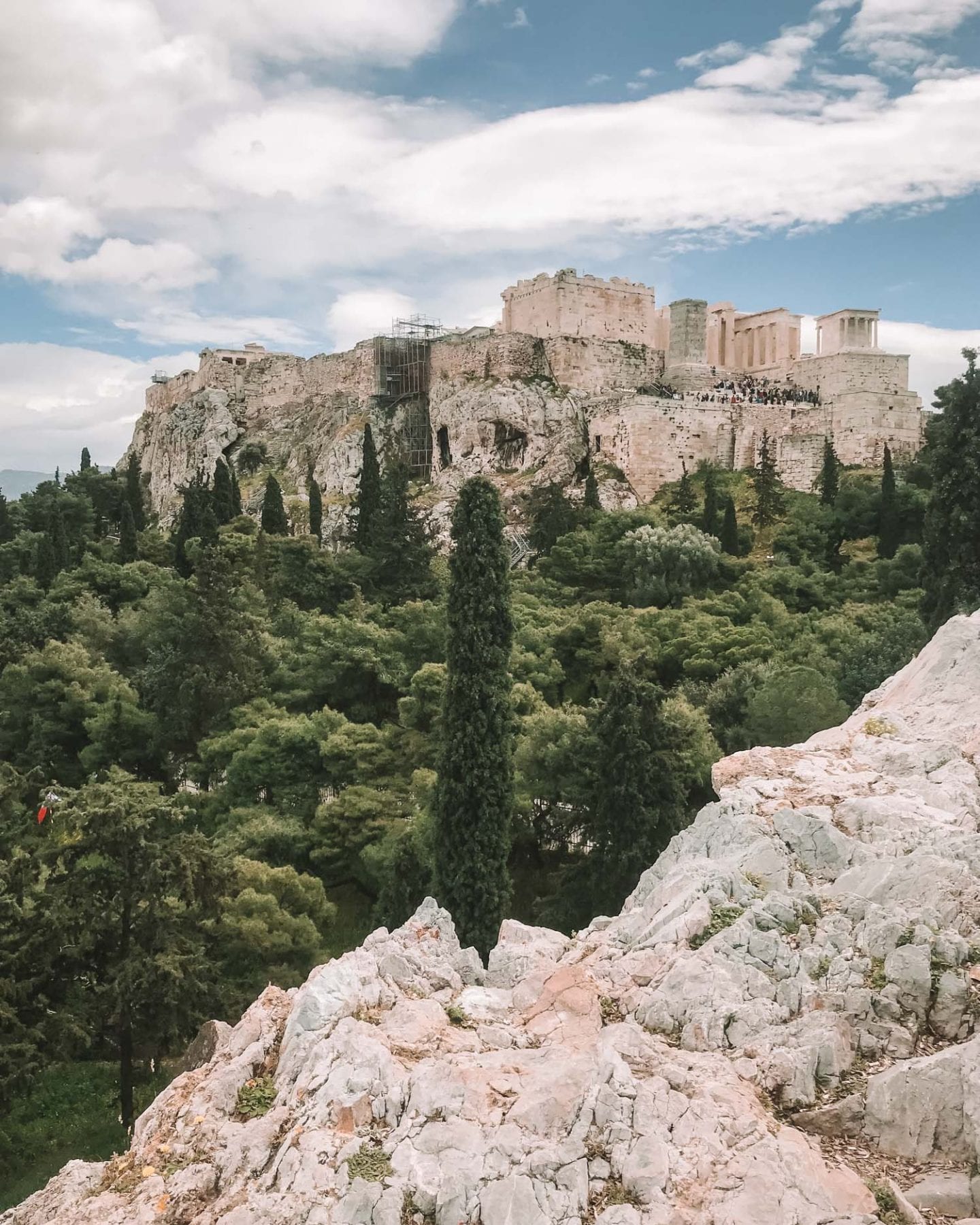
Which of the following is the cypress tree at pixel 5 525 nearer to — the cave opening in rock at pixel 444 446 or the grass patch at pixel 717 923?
the cave opening in rock at pixel 444 446

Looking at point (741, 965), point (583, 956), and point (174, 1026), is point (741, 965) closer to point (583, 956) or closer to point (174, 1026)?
point (583, 956)

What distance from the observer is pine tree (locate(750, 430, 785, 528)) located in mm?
37156

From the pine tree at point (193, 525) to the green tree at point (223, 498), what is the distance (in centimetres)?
158

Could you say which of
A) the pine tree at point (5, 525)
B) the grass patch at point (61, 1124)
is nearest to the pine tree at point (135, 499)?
the pine tree at point (5, 525)

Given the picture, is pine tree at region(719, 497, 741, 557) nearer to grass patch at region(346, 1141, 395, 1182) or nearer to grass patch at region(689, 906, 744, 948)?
grass patch at region(689, 906, 744, 948)

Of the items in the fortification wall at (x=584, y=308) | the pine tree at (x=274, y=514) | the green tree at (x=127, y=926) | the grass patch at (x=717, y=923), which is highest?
the fortification wall at (x=584, y=308)

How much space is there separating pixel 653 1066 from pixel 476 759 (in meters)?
11.6

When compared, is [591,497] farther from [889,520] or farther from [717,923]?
[717,923]

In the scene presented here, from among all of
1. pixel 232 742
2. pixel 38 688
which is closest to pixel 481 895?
pixel 232 742

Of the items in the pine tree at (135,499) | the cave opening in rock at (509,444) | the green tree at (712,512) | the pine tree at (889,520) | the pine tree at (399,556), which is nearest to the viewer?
the pine tree at (399,556)

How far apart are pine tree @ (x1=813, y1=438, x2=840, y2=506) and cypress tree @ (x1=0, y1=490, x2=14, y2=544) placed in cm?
3189

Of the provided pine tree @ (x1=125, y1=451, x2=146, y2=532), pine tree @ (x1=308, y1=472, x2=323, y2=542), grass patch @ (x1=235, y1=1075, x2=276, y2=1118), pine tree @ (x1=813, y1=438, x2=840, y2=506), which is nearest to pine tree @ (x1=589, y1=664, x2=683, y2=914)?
grass patch @ (x1=235, y1=1075, x2=276, y2=1118)

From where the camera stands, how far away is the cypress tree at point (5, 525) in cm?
4316

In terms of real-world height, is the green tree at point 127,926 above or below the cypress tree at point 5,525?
below
